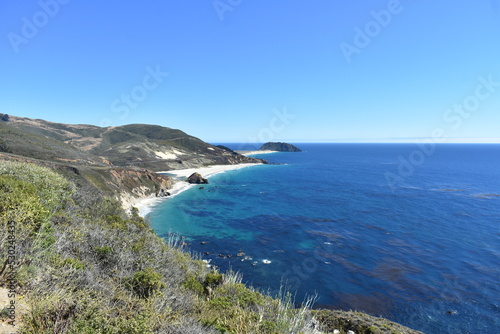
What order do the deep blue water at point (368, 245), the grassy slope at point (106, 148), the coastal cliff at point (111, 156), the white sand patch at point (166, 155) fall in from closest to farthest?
the deep blue water at point (368, 245), the coastal cliff at point (111, 156), the grassy slope at point (106, 148), the white sand patch at point (166, 155)

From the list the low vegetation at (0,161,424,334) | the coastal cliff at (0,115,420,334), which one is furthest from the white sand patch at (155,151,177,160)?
the low vegetation at (0,161,424,334)

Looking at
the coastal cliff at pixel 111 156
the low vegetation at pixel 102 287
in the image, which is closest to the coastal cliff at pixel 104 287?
the low vegetation at pixel 102 287

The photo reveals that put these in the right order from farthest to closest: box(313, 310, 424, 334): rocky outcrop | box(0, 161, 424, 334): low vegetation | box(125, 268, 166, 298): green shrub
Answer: box(313, 310, 424, 334): rocky outcrop, box(125, 268, 166, 298): green shrub, box(0, 161, 424, 334): low vegetation

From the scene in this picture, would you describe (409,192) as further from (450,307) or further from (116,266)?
(116,266)

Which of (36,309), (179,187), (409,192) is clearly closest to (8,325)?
(36,309)

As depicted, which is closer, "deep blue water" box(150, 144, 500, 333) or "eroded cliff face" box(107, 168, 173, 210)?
"deep blue water" box(150, 144, 500, 333)

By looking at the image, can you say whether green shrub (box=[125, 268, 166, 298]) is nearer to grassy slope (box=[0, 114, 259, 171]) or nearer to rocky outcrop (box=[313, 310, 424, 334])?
rocky outcrop (box=[313, 310, 424, 334])

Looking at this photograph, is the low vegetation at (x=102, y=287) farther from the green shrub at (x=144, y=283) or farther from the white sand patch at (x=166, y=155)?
the white sand patch at (x=166, y=155)
